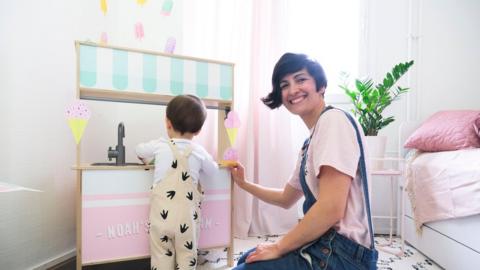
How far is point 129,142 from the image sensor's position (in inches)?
84.4

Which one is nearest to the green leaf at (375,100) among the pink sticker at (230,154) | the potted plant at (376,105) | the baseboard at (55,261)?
the potted plant at (376,105)

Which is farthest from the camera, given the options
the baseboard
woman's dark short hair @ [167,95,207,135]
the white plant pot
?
the white plant pot

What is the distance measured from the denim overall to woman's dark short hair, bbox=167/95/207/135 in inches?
30.4

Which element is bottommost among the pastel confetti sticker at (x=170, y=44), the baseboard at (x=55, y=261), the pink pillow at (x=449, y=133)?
the baseboard at (x=55, y=261)

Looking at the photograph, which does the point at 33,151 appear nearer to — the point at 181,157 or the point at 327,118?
the point at 181,157

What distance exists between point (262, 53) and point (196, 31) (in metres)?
0.48

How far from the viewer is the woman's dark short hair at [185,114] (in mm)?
1412

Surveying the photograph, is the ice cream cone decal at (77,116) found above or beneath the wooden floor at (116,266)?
above

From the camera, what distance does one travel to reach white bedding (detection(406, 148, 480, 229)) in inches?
55.3

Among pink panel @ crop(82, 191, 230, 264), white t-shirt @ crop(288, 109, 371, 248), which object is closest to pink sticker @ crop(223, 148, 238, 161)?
pink panel @ crop(82, 191, 230, 264)

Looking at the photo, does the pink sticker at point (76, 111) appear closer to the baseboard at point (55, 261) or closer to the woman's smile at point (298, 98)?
the baseboard at point (55, 261)

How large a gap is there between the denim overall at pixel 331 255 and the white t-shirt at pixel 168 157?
690 millimetres

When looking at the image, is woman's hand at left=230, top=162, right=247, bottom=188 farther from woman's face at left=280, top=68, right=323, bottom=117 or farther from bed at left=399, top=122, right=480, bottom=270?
bed at left=399, top=122, right=480, bottom=270

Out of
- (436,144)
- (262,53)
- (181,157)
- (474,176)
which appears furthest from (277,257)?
(262,53)
